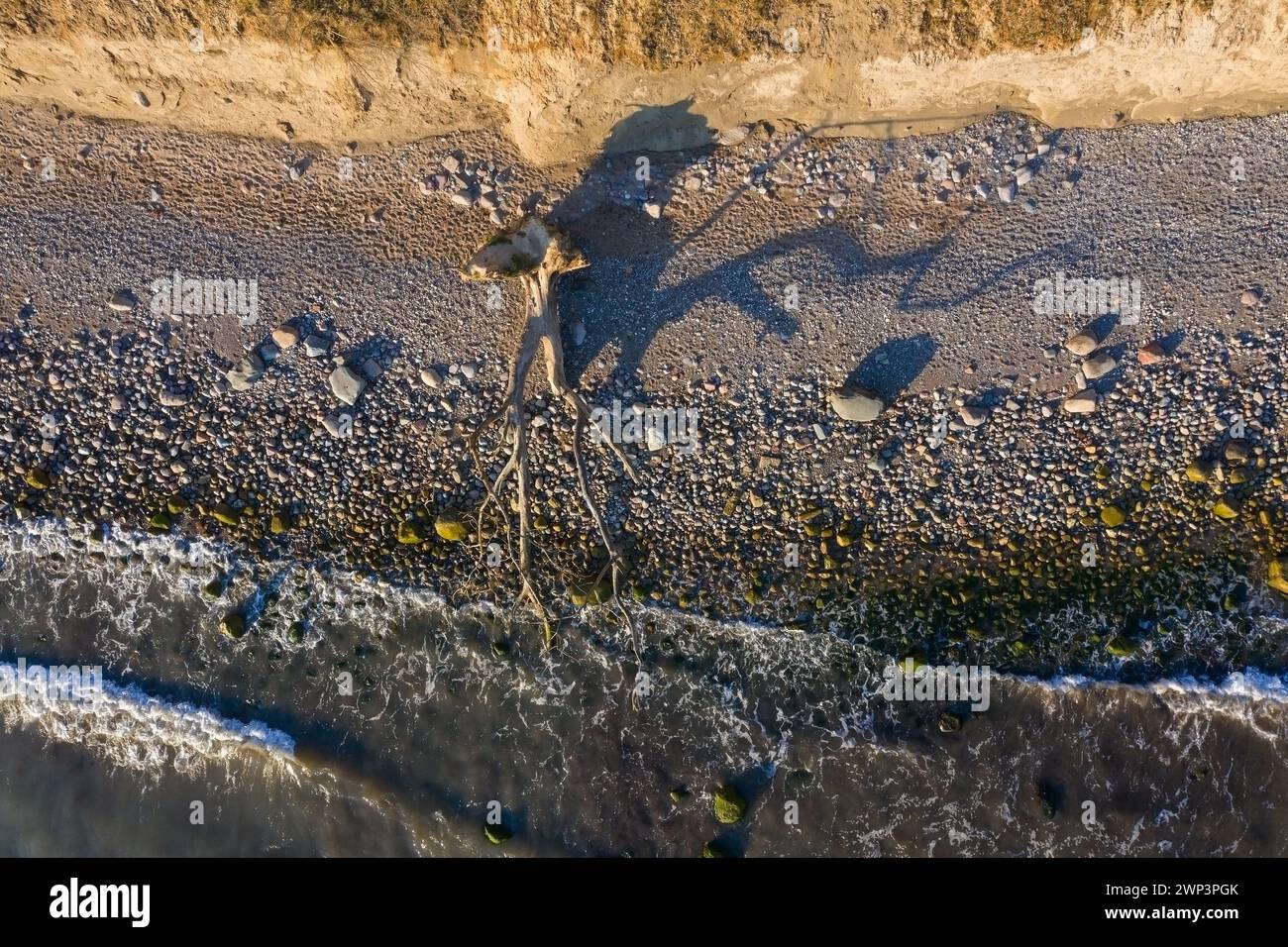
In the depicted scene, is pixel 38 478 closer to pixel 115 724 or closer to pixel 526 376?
pixel 115 724

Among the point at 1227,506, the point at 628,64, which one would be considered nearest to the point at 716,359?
the point at 628,64

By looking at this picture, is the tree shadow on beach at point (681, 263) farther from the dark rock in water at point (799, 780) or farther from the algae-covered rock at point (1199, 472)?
the dark rock in water at point (799, 780)

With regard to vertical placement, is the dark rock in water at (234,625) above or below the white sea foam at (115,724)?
above

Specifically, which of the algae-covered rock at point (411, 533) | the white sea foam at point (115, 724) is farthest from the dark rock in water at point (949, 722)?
the white sea foam at point (115, 724)

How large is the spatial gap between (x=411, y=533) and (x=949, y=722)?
9515 millimetres

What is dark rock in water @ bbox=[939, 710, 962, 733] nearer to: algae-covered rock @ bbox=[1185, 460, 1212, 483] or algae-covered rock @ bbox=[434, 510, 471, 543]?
algae-covered rock @ bbox=[1185, 460, 1212, 483]

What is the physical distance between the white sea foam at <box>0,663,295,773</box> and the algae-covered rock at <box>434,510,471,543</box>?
174 inches

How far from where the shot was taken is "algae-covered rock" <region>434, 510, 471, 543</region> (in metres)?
11.4

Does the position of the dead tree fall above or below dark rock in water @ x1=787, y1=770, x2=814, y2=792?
above

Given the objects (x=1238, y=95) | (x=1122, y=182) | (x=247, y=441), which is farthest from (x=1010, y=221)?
(x=247, y=441)

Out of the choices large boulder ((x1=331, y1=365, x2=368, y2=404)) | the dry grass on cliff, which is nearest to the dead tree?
large boulder ((x1=331, y1=365, x2=368, y2=404))

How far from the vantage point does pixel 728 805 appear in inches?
444

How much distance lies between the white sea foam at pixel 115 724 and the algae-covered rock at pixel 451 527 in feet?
14.5

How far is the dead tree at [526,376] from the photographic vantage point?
35.4ft
